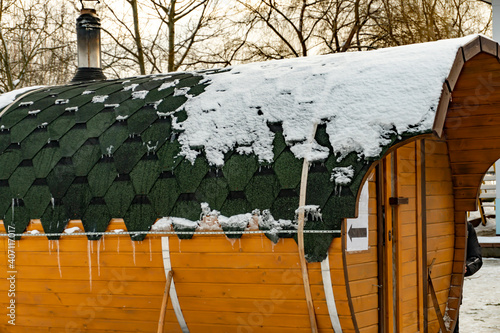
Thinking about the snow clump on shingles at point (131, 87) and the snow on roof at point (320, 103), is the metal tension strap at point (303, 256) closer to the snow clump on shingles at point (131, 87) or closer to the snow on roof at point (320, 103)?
the snow on roof at point (320, 103)

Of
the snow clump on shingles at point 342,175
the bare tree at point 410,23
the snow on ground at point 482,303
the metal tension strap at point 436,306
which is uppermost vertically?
the bare tree at point 410,23

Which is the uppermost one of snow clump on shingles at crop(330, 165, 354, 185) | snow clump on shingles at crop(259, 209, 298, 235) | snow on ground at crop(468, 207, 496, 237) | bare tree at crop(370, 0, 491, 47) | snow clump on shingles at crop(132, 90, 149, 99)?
bare tree at crop(370, 0, 491, 47)

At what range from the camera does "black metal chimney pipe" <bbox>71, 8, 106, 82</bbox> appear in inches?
312

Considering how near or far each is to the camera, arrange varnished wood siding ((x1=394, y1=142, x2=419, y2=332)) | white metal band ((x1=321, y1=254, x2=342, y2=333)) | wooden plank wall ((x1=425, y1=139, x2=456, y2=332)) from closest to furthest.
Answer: white metal band ((x1=321, y1=254, x2=342, y2=333))
varnished wood siding ((x1=394, y1=142, x2=419, y2=332))
wooden plank wall ((x1=425, y1=139, x2=456, y2=332))

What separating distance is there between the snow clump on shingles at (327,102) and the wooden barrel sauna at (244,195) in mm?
11

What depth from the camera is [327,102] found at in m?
4.62

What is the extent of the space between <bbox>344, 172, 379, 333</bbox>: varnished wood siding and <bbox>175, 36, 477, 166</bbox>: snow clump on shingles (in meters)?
0.64

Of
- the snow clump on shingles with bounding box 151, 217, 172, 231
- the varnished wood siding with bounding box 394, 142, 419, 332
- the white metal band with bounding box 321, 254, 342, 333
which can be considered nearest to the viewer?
the white metal band with bounding box 321, 254, 342, 333

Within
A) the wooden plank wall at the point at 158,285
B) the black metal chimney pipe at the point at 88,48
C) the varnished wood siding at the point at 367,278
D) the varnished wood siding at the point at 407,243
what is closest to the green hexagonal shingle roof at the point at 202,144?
the wooden plank wall at the point at 158,285

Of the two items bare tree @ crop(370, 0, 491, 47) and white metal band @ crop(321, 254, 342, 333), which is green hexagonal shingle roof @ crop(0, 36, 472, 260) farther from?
bare tree @ crop(370, 0, 491, 47)

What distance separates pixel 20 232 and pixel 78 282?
67cm

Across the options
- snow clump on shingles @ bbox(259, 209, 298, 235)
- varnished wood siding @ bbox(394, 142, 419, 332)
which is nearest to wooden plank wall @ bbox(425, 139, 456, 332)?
varnished wood siding @ bbox(394, 142, 419, 332)

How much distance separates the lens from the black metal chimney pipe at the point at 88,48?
7922 mm

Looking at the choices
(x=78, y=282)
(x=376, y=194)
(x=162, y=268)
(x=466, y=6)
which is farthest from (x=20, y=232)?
(x=466, y=6)
